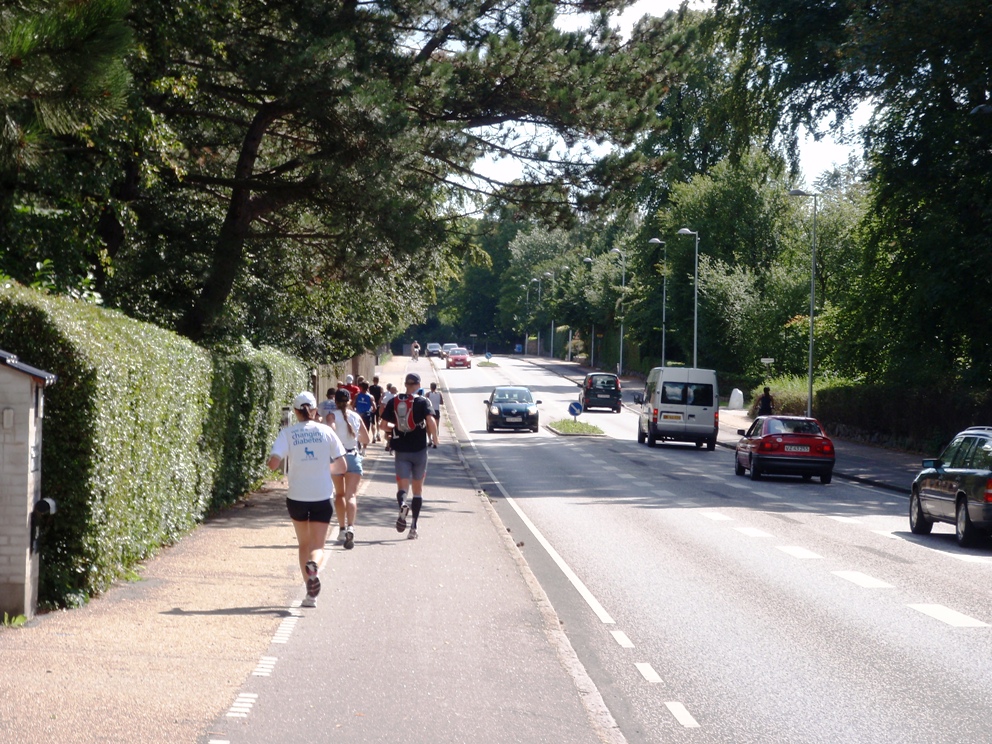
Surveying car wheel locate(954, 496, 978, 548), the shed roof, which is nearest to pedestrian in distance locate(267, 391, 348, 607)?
the shed roof

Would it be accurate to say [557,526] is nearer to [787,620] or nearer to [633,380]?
[787,620]

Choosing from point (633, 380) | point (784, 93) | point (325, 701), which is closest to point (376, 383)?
point (784, 93)

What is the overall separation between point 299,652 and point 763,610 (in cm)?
451

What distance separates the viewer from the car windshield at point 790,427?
26562 mm

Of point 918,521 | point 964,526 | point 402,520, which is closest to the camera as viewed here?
point 402,520

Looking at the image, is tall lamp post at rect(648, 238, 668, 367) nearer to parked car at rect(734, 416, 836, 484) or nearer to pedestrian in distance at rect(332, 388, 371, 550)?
parked car at rect(734, 416, 836, 484)

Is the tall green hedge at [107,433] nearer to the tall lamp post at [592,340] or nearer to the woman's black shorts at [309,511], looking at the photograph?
the woman's black shorts at [309,511]

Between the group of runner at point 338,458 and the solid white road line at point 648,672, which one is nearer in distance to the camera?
the solid white road line at point 648,672

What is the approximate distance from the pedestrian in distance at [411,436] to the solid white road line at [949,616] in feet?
19.6

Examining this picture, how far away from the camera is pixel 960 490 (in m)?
15.9

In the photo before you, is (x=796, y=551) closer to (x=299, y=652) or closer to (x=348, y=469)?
(x=348, y=469)

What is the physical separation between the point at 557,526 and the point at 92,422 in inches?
372

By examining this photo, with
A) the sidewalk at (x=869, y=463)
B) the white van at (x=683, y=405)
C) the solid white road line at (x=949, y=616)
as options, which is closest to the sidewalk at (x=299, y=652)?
the solid white road line at (x=949, y=616)

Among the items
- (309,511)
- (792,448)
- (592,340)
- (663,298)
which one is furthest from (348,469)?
(592,340)
